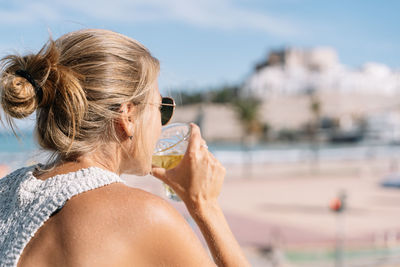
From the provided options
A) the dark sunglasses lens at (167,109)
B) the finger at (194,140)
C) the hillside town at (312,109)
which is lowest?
the hillside town at (312,109)

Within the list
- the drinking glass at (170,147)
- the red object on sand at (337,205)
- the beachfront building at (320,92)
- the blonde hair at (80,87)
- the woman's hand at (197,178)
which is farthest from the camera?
the beachfront building at (320,92)

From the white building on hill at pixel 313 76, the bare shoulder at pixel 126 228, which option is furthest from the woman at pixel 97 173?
the white building on hill at pixel 313 76

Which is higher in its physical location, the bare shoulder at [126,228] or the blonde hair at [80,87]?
the blonde hair at [80,87]

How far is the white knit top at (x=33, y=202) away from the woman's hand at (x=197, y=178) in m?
0.27

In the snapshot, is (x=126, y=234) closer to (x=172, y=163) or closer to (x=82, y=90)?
(x=82, y=90)

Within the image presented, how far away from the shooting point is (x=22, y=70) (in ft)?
3.88

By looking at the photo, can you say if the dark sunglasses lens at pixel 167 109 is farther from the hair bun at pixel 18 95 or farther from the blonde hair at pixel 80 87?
the hair bun at pixel 18 95

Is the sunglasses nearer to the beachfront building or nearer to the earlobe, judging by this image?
the earlobe

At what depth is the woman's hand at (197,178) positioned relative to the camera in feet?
4.21

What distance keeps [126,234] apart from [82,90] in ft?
1.17

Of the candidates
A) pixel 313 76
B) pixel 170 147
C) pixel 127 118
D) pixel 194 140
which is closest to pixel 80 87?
pixel 127 118

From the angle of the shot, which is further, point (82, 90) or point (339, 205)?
point (339, 205)

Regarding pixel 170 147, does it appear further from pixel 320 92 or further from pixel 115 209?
pixel 320 92

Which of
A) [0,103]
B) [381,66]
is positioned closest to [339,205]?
[0,103]
